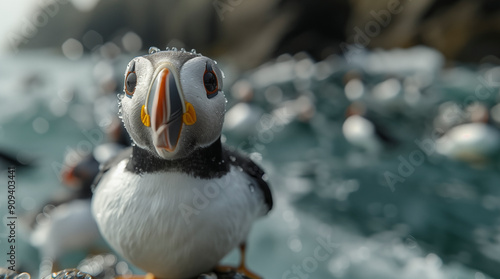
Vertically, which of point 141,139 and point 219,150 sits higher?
point 141,139

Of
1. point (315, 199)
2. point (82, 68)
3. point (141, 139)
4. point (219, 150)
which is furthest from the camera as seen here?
point (82, 68)

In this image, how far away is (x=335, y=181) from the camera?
586 centimetres

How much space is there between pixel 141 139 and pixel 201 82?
294mm

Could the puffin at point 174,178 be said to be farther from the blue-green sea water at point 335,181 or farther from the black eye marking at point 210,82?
the blue-green sea water at point 335,181

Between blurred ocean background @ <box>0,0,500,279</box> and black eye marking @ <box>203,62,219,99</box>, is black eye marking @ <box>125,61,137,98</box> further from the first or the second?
blurred ocean background @ <box>0,0,500,279</box>

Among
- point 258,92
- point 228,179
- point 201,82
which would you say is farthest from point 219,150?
point 258,92

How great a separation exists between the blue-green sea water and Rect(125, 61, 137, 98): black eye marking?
55.6 inches

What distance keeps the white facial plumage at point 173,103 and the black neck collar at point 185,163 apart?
0.06m

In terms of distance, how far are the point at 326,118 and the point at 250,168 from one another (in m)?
7.27

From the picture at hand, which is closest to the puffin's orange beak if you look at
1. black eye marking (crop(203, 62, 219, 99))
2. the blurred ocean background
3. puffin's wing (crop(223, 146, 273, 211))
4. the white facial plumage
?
the white facial plumage

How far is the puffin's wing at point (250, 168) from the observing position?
2002 millimetres

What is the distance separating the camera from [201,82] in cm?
150

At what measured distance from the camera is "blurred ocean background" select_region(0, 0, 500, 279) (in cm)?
405

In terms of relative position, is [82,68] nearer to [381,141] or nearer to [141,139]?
[381,141]
